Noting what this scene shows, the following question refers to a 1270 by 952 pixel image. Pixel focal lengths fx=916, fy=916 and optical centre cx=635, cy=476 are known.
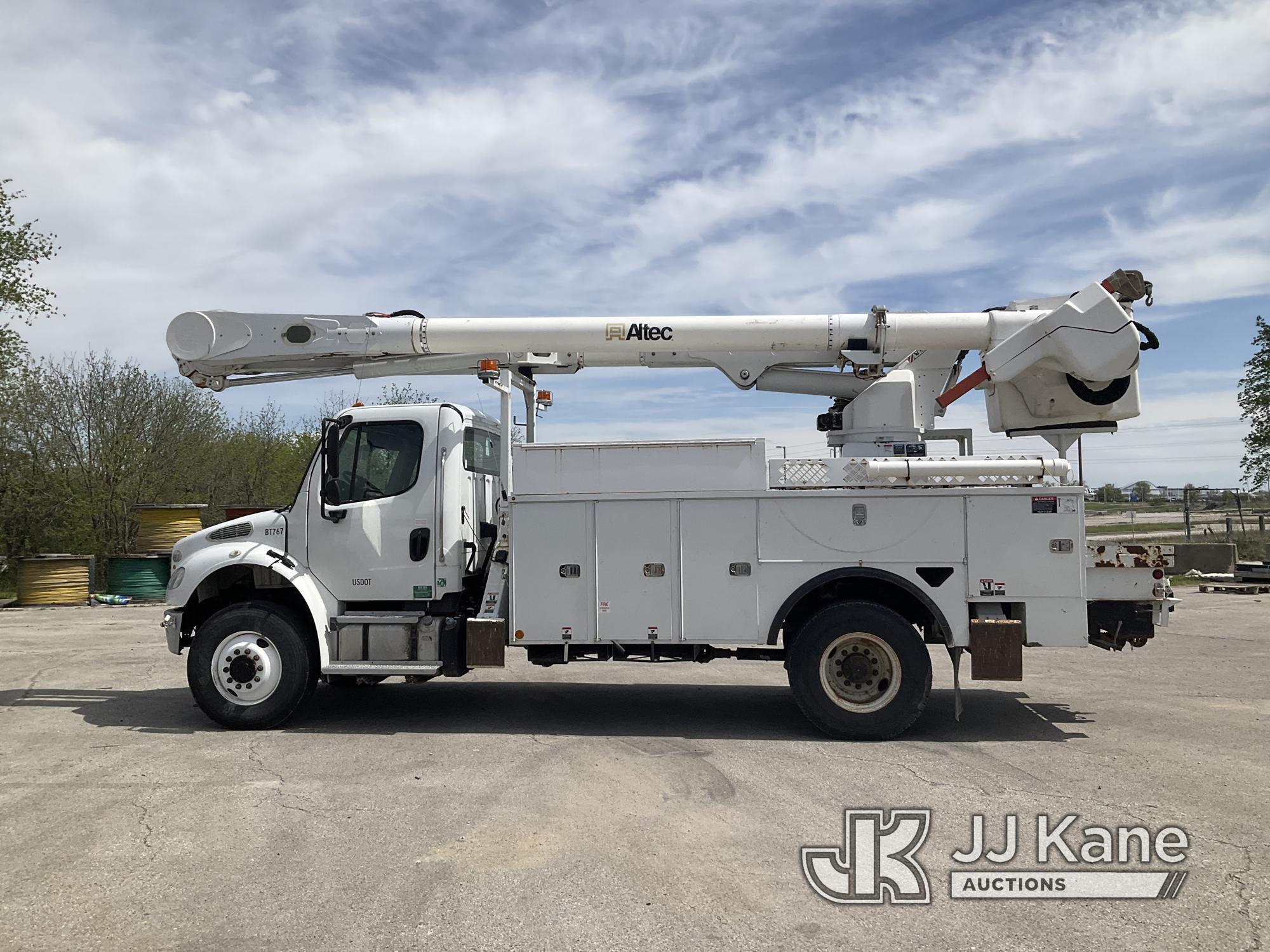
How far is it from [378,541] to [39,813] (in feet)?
11.0

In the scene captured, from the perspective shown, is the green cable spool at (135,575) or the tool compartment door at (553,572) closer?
the tool compartment door at (553,572)

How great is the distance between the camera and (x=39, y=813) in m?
5.95

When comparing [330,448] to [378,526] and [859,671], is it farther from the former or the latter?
[859,671]

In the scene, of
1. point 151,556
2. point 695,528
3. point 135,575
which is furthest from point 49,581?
point 695,528

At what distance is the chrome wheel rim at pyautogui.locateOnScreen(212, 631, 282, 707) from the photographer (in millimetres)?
8172

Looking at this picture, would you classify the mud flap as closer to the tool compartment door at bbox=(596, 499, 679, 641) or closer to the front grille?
the tool compartment door at bbox=(596, 499, 679, 641)

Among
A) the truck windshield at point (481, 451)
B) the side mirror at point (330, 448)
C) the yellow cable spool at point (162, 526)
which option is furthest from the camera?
the yellow cable spool at point (162, 526)

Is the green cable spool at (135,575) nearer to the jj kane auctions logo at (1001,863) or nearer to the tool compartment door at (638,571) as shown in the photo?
the tool compartment door at (638,571)

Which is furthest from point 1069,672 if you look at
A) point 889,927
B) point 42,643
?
point 42,643

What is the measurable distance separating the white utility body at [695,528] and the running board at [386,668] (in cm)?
3

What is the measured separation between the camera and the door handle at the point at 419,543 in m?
8.45

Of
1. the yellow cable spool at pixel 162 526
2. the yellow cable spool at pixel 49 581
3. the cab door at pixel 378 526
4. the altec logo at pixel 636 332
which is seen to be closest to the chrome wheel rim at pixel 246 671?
the cab door at pixel 378 526

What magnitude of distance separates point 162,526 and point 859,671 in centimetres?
1955

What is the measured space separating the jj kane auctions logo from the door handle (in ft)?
14.7
